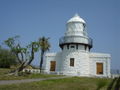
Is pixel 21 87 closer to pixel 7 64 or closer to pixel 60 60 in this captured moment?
pixel 60 60

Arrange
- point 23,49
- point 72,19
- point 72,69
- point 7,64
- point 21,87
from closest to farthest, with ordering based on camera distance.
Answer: point 21,87 → point 23,49 → point 72,69 → point 72,19 → point 7,64

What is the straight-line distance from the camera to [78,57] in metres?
28.5

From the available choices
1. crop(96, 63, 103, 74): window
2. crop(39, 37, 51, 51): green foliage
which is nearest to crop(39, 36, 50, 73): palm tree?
crop(39, 37, 51, 51): green foliage

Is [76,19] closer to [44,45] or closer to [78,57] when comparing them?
[78,57]

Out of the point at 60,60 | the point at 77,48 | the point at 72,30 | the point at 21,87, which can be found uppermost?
the point at 72,30

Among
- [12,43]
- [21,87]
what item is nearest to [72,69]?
[12,43]

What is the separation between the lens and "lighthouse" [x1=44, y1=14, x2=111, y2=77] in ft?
93.6

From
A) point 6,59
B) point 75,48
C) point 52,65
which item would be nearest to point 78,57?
point 75,48

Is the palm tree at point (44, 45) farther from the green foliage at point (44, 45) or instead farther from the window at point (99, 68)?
the window at point (99, 68)

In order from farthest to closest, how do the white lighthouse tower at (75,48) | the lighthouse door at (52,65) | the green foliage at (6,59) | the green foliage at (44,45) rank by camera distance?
the green foliage at (6,59)
the green foliage at (44,45)
the lighthouse door at (52,65)
the white lighthouse tower at (75,48)

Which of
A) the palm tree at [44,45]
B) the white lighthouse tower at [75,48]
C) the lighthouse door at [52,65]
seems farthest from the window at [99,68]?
the palm tree at [44,45]

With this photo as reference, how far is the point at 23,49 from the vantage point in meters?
25.8

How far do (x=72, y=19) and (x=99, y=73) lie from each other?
10.1 m

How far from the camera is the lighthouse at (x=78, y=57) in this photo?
28.5 meters
